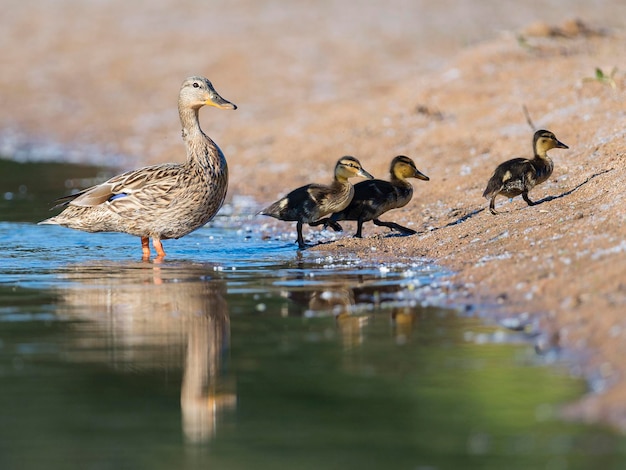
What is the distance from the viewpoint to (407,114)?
61.7 feet

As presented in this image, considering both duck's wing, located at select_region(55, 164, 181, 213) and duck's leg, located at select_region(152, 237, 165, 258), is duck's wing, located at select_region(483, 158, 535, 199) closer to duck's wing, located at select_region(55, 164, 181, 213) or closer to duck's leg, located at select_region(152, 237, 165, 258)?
duck's wing, located at select_region(55, 164, 181, 213)

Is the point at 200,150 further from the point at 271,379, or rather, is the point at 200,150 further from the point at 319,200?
the point at 271,379

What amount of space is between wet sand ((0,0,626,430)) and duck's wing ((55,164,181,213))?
1794 millimetres

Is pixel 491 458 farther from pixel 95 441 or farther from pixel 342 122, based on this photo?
pixel 342 122

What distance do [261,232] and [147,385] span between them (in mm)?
6961

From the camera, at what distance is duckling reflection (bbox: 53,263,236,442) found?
6691mm

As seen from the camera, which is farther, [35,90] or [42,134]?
[35,90]

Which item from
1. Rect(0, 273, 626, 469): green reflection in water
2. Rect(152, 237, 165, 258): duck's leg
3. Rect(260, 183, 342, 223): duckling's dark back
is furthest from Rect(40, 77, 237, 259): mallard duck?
Rect(0, 273, 626, 469): green reflection in water

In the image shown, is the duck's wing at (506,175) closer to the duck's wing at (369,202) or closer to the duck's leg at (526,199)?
the duck's leg at (526,199)

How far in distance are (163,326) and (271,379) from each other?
5.27 feet

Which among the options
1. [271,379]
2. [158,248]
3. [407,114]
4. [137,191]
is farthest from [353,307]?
[407,114]

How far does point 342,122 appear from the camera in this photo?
19578 mm

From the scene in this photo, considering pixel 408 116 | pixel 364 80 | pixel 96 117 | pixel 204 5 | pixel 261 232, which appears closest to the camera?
pixel 261 232

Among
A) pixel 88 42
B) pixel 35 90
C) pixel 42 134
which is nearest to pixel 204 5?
pixel 88 42
